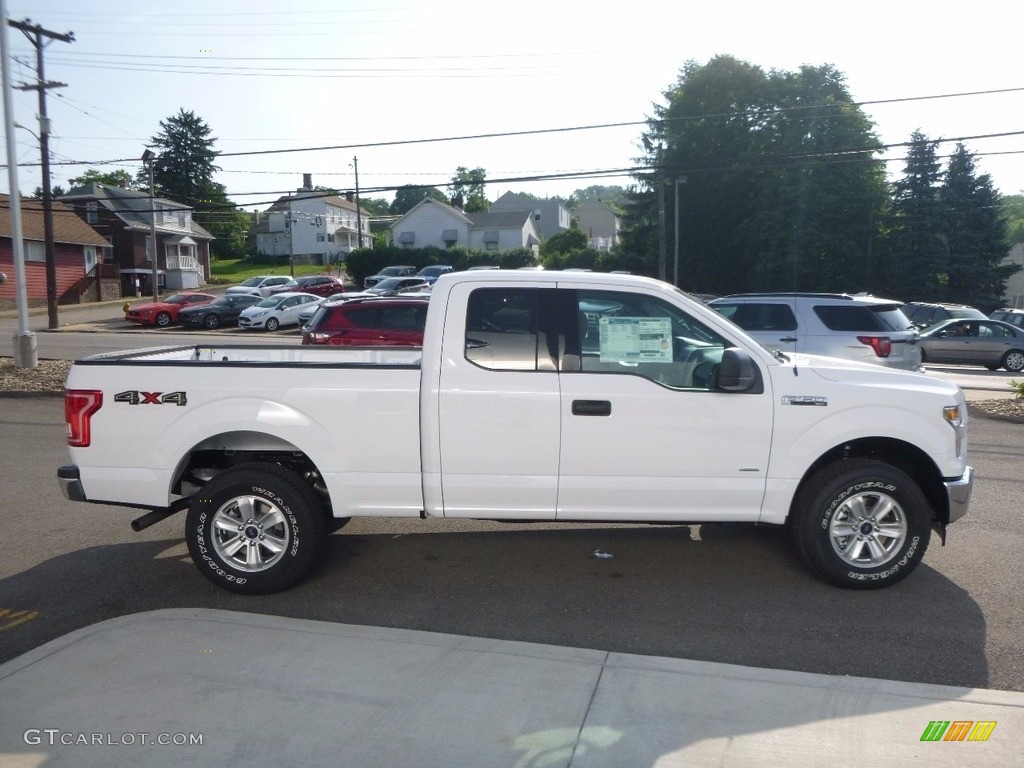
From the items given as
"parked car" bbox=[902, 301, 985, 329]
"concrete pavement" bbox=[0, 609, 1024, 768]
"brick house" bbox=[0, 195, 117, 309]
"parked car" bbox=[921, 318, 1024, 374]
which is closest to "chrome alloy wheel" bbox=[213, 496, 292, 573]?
"concrete pavement" bbox=[0, 609, 1024, 768]

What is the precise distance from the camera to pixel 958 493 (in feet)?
18.1

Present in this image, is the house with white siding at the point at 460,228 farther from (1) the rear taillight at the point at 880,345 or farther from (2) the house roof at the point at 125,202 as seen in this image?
(1) the rear taillight at the point at 880,345

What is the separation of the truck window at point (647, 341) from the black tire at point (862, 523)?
1.05 metres

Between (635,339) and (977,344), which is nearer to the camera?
(635,339)

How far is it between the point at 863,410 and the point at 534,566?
2.47 metres

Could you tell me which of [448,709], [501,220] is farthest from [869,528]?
[501,220]

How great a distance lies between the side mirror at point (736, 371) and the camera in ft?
17.2

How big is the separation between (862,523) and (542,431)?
2.12 m

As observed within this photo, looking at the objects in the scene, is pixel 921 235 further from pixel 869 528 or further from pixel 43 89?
pixel 869 528

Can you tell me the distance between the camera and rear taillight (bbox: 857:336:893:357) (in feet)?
41.0

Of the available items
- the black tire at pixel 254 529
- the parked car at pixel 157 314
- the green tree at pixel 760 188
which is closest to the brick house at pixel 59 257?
the parked car at pixel 157 314

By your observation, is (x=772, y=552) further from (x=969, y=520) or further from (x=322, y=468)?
(x=322, y=468)

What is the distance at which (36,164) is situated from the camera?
30609mm

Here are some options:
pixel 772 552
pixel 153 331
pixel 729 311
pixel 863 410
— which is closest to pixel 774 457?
pixel 863 410
